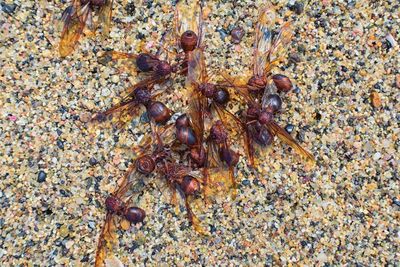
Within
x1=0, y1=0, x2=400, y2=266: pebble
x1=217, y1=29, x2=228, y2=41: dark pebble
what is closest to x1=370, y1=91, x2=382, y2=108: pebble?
x1=0, y1=0, x2=400, y2=266: pebble

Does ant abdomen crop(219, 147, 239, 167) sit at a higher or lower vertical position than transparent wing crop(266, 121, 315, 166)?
lower

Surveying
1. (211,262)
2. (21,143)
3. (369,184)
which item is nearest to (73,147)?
(21,143)

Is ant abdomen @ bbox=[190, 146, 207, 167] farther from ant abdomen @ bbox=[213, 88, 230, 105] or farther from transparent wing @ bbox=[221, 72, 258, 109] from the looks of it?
transparent wing @ bbox=[221, 72, 258, 109]

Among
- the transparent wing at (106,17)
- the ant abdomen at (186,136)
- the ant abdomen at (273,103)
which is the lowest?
the ant abdomen at (186,136)

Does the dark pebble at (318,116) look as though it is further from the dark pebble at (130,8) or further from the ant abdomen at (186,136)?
the dark pebble at (130,8)

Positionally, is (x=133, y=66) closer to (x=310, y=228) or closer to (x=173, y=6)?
(x=173, y=6)

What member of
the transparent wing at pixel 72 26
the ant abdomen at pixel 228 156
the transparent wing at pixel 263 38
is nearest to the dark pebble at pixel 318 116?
the transparent wing at pixel 263 38

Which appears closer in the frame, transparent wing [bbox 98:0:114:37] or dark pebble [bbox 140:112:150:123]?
dark pebble [bbox 140:112:150:123]

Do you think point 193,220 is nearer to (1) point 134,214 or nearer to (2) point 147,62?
(1) point 134,214
